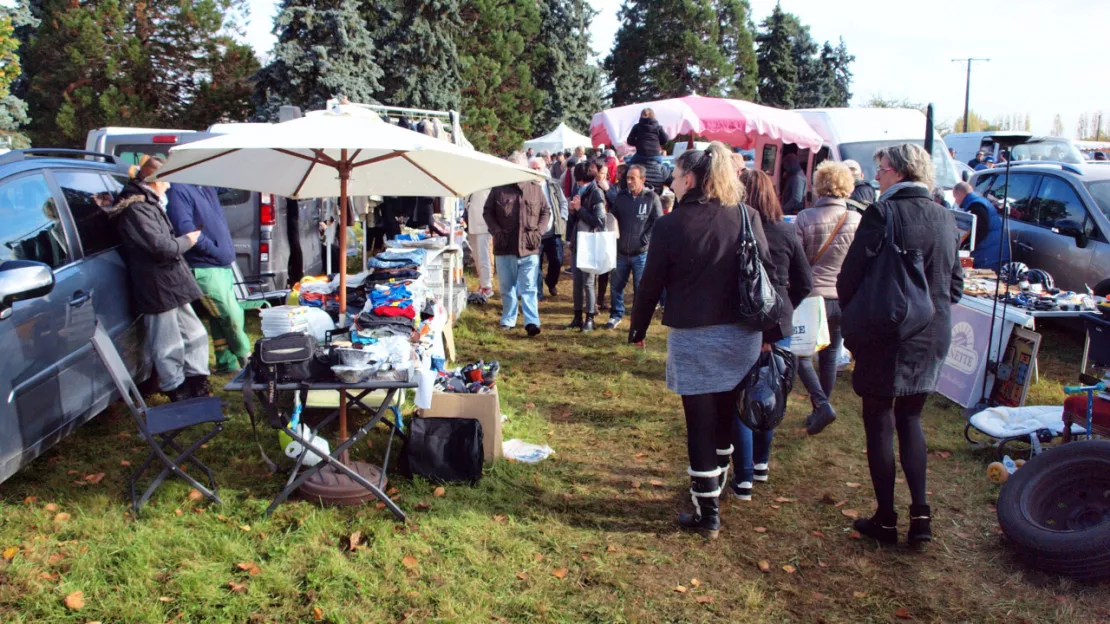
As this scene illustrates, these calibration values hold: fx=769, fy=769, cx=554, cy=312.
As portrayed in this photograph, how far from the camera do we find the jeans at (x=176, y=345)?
525 cm

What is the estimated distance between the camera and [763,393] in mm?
3781

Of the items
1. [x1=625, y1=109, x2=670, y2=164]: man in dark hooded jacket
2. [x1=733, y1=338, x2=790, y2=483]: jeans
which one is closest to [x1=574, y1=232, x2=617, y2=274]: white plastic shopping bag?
[x1=625, y1=109, x2=670, y2=164]: man in dark hooded jacket

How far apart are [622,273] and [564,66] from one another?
3156 centimetres

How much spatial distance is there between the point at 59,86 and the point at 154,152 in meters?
19.5

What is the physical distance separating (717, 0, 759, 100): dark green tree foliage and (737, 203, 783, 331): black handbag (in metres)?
45.0

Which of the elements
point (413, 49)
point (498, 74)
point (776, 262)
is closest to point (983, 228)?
point (776, 262)

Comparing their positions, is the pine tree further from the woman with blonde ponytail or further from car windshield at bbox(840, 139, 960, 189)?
the woman with blonde ponytail

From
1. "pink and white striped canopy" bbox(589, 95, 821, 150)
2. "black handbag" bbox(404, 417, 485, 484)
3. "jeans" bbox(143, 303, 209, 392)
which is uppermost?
"pink and white striped canopy" bbox(589, 95, 821, 150)

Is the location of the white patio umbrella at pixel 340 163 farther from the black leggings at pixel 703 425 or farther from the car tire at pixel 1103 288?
the car tire at pixel 1103 288

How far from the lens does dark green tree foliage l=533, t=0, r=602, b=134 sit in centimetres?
3744

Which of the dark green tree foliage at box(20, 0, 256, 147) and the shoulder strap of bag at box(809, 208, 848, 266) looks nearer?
the shoulder strap of bag at box(809, 208, 848, 266)

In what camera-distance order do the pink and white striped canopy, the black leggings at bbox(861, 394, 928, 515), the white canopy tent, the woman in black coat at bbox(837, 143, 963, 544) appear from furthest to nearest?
1. the white canopy tent
2. the pink and white striped canopy
3. the black leggings at bbox(861, 394, 928, 515)
4. the woman in black coat at bbox(837, 143, 963, 544)

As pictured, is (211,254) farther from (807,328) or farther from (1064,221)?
(1064,221)

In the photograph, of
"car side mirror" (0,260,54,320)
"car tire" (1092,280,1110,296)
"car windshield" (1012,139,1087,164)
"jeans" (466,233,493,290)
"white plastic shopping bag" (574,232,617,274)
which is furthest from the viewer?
"car windshield" (1012,139,1087,164)
